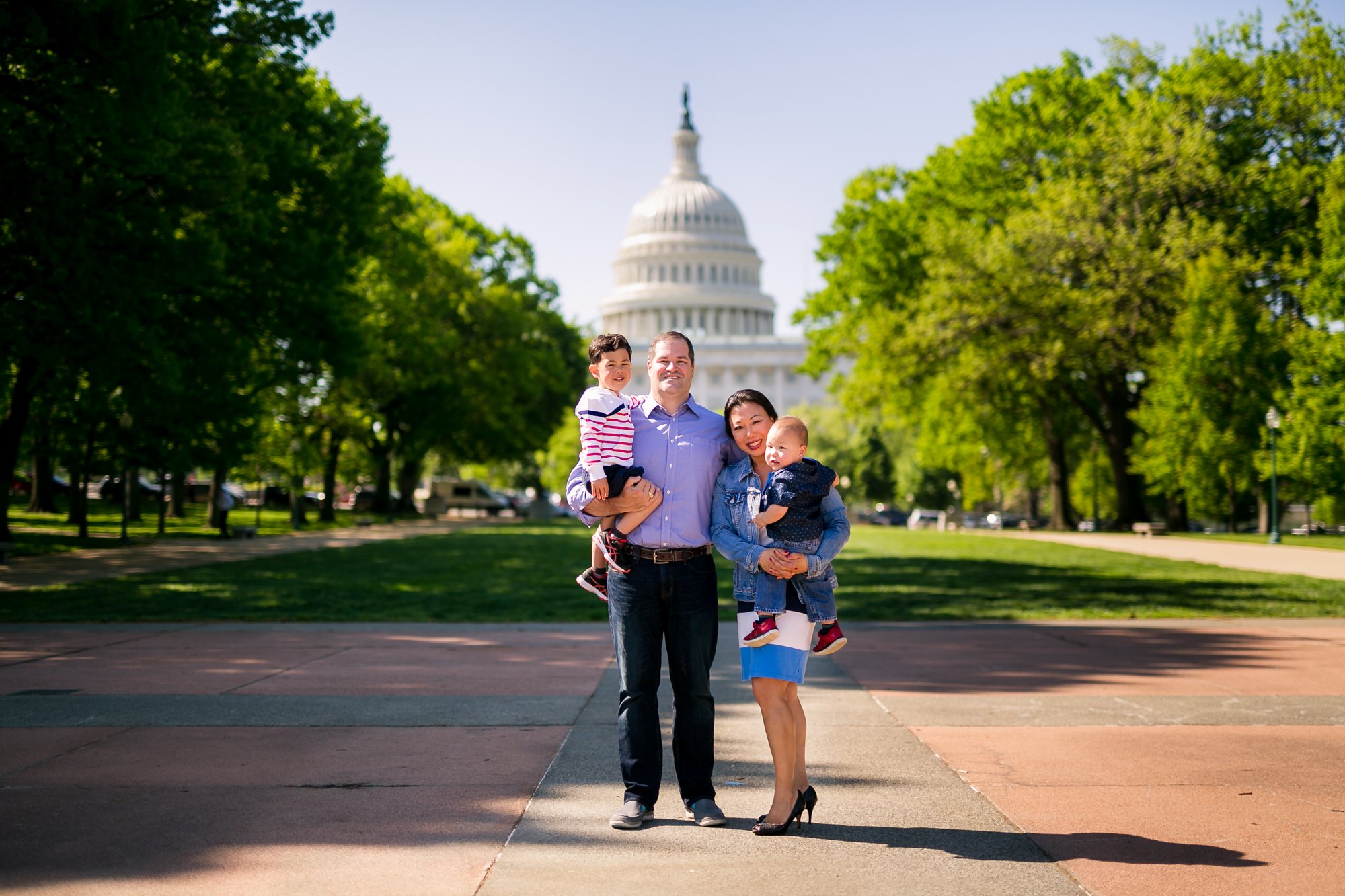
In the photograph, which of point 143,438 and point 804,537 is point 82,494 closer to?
point 143,438

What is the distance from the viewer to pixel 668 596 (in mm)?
5516

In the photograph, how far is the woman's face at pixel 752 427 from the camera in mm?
5412

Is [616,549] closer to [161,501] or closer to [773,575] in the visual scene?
[773,575]

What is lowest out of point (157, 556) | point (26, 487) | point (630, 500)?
point (157, 556)

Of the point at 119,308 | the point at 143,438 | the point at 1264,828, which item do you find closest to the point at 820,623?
the point at 1264,828

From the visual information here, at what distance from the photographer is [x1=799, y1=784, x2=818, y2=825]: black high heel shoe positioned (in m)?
5.35

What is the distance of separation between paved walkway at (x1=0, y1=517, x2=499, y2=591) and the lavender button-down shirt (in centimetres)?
1412

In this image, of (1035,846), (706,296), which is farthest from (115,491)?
(706,296)

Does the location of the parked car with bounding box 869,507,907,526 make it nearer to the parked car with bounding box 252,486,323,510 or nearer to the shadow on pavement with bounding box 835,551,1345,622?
the parked car with bounding box 252,486,323,510

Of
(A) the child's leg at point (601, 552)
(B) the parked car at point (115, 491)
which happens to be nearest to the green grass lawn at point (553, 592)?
(A) the child's leg at point (601, 552)

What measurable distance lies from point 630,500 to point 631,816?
4.33 ft

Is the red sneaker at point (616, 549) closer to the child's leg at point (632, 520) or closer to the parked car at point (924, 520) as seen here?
the child's leg at point (632, 520)

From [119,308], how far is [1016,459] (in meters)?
47.1

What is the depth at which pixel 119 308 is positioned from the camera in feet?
59.1
